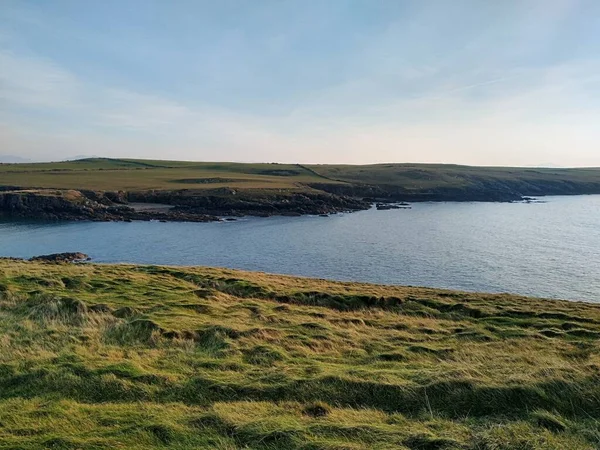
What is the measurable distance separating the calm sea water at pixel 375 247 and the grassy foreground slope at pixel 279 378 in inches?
1087

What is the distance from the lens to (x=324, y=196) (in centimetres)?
13538

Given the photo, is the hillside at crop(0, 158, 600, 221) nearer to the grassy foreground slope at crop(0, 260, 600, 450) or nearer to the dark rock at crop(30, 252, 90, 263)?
the dark rock at crop(30, 252, 90, 263)

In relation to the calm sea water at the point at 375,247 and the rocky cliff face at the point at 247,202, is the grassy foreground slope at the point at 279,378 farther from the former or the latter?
Answer: the rocky cliff face at the point at 247,202

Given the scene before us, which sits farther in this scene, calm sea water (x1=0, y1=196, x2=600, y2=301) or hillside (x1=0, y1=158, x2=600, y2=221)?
hillside (x1=0, y1=158, x2=600, y2=221)

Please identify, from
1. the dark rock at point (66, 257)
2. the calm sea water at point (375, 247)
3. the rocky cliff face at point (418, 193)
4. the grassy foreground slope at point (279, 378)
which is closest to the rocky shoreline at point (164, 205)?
the calm sea water at point (375, 247)

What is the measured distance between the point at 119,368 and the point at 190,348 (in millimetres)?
3388

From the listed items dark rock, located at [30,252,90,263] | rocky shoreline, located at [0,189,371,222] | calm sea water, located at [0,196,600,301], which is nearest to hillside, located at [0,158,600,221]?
rocky shoreline, located at [0,189,371,222]

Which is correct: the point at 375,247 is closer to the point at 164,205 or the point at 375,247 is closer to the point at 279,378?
the point at 279,378

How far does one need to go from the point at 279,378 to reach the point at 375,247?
58.9 metres

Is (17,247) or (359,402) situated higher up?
(359,402)

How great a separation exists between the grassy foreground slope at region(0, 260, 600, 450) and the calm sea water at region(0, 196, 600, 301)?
2760 cm

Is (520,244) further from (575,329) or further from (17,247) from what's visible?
(17,247)

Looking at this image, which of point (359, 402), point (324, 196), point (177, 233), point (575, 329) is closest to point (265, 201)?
point (324, 196)

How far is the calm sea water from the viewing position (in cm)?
5144
